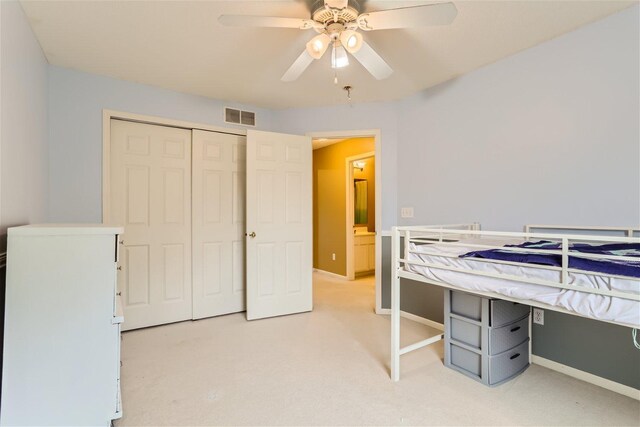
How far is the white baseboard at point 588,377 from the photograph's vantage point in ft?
5.88

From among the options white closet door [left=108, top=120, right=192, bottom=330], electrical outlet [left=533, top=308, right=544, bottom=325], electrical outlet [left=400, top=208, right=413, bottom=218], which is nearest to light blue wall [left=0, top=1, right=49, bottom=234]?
white closet door [left=108, top=120, right=192, bottom=330]

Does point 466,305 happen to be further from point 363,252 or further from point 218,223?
point 363,252

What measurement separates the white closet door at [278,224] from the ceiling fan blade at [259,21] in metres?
1.56

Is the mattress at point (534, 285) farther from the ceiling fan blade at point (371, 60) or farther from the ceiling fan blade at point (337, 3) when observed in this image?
the ceiling fan blade at point (337, 3)

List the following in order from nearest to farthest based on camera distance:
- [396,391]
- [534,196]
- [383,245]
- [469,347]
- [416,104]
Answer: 1. [396,391]
2. [469,347]
3. [534,196]
4. [416,104]
5. [383,245]

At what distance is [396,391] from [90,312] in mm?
1604

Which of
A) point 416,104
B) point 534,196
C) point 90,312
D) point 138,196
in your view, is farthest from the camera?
point 416,104

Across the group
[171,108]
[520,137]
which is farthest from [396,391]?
[171,108]

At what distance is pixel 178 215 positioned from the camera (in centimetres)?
305

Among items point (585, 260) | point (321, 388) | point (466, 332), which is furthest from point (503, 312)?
point (321, 388)

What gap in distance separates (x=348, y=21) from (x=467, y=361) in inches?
81.9

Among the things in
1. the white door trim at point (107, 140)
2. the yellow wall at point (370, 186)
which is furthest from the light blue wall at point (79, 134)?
the yellow wall at point (370, 186)

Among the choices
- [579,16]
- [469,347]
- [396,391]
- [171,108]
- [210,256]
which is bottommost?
[396,391]

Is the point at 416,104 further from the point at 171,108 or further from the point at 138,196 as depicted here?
the point at 138,196
